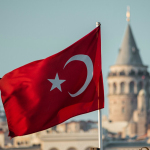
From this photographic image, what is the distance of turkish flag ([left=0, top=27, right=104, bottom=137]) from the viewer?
14555mm

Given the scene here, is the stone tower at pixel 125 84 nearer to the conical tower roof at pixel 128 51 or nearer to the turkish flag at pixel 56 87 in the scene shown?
the conical tower roof at pixel 128 51

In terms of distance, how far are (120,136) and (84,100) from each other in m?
126

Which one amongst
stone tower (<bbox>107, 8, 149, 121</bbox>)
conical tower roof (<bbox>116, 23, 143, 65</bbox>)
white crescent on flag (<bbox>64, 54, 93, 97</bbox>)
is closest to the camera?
white crescent on flag (<bbox>64, 54, 93, 97</bbox>)

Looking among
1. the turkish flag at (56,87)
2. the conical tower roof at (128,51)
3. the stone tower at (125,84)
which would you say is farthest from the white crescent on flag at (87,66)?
the stone tower at (125,84)

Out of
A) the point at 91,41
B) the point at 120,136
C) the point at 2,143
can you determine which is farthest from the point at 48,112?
the point at 120,136

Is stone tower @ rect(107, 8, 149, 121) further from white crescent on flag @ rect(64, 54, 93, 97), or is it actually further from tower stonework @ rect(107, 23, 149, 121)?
white crescent on flag @ rect(64, 54, 93, 97)

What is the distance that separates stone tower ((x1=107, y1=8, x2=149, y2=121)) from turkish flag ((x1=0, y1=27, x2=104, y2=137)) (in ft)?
424

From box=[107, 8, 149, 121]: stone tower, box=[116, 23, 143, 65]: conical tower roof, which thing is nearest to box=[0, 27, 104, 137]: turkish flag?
box=[116, 23, 143, 65]: conical tower roof

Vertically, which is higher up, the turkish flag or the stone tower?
the stone tower

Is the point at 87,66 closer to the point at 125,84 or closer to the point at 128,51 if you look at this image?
the point at 128,51

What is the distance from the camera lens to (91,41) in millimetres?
14875

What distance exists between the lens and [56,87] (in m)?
14.7

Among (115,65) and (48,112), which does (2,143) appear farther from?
(48,112)

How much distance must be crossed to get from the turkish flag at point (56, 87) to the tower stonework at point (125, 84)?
12935 centimetres
